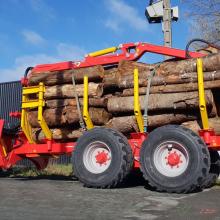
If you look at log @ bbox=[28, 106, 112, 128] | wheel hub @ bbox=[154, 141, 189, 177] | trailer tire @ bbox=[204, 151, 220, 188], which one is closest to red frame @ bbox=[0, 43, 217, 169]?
log @ bbox=[28, 106, 112, 128]

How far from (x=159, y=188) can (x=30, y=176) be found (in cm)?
462

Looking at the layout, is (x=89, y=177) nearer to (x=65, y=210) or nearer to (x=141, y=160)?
(x=141, y=160)

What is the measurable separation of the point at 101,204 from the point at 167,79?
2.98m

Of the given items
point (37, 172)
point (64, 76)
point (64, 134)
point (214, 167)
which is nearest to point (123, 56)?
point (64, 76)

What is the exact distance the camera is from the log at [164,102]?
8.93 meters

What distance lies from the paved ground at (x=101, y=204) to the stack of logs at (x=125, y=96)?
1.37 meters

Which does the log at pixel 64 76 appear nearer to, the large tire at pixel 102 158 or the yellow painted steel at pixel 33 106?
the yellow painted steel at pixel 33 106

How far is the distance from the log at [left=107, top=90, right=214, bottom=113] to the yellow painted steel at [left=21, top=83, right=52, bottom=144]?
5.11 ft

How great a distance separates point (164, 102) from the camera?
9242 mm

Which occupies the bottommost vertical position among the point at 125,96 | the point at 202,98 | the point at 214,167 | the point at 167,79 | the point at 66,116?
the point at 214,167

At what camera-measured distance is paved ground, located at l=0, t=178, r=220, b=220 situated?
6547mm

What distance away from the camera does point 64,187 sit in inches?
375

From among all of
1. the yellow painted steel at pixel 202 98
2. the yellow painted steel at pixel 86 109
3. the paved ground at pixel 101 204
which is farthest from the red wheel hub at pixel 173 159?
the yellow painted steel at pixel 86 109

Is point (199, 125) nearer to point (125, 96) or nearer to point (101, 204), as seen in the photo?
point (125, 96)
